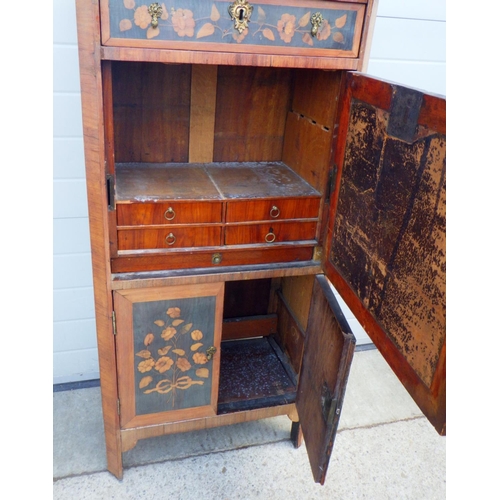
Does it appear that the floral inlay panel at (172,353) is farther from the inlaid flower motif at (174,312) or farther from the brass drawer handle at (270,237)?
the brass drawer handle at (270,237)

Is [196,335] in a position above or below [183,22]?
below

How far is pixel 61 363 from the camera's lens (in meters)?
2.14

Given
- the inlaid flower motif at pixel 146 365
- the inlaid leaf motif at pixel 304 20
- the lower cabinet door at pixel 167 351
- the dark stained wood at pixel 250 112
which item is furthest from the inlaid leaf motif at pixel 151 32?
the inlaid flower motif at pixel 146 365

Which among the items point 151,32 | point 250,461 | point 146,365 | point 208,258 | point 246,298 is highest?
point 151,32

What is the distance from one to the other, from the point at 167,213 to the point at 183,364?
1.80 ft

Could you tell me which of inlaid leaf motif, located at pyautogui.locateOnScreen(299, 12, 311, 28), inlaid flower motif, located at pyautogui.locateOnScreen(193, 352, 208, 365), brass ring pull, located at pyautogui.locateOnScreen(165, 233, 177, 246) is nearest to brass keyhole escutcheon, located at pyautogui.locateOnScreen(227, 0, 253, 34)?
inlaid leaf motif, located at pyautogui.locateOnScreen(299, 12, 311, 28)

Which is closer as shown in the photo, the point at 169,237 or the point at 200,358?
the point at 169,237

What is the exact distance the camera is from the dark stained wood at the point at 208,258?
1.39m

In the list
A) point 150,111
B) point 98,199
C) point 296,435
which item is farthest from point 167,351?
point 150,111

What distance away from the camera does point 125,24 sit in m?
1.06

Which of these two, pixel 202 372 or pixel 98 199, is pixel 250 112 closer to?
pixel 98 199

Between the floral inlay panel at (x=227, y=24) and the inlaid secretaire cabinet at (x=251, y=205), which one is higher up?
the floral inlay panel at (x=227, y=24)

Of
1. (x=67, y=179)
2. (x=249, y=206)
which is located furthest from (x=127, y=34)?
(x=67, y=179)

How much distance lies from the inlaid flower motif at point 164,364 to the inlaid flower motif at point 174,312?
0.17 meters
